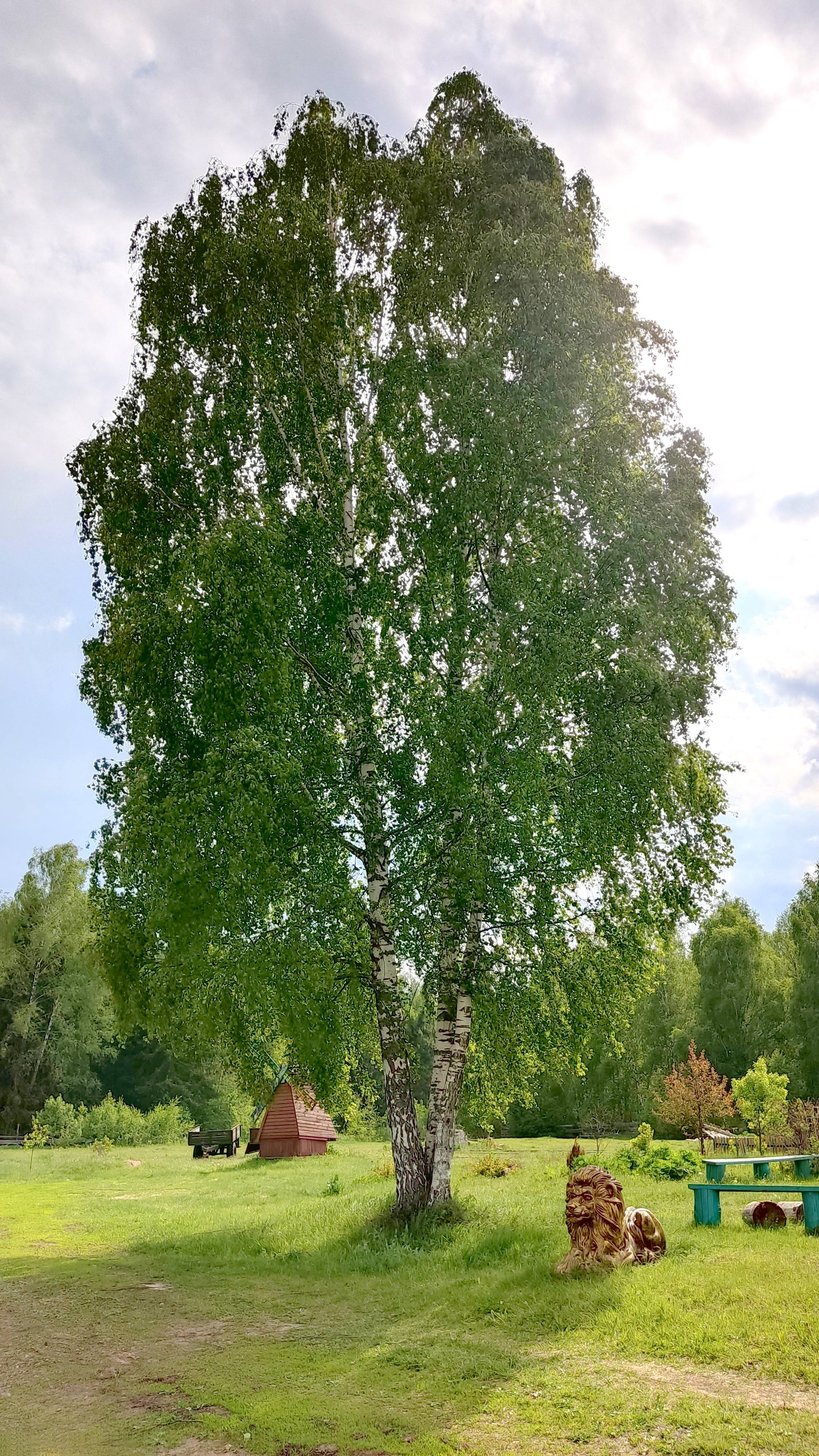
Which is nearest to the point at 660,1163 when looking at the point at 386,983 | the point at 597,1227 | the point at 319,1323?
the point at 386,983

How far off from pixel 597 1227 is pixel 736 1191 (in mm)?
3533

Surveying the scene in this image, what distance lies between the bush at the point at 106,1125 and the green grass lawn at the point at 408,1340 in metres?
27.3

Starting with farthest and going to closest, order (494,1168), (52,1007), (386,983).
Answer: (52,1007) < (494,1168) < (386,983)

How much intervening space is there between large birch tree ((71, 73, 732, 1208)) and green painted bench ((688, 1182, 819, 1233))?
2689 mm

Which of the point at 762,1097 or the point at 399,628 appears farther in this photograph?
the point at 762,1097

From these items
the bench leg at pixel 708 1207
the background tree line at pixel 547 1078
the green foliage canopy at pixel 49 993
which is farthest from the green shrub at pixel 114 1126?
the bench leg at pixel 708 1207

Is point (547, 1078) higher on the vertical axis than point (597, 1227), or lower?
lower

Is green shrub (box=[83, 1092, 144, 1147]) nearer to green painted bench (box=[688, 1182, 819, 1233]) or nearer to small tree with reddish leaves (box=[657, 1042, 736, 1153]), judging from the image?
small tree with reddish leaves (box=[657, 1042, 736, 1153])

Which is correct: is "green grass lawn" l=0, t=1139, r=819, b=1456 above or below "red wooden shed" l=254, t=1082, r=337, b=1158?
above

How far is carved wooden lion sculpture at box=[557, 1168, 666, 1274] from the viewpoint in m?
9.97

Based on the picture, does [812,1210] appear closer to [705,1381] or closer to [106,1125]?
[705,1381]

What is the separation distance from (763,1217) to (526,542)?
9909 mm

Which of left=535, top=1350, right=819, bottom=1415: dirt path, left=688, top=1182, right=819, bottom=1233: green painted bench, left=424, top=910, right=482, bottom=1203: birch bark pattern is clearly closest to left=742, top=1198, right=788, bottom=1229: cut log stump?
left=688, top=1182, right=819, bottom=1233: green painted bench

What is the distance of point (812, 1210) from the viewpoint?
38.9 feet
